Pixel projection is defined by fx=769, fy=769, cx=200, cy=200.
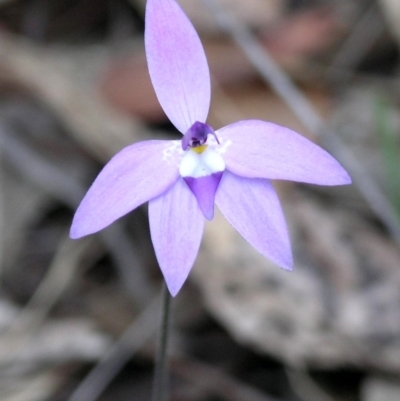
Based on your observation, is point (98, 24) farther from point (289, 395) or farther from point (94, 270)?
point (289, 395)

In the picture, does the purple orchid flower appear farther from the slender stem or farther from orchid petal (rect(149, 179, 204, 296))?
the slender stem

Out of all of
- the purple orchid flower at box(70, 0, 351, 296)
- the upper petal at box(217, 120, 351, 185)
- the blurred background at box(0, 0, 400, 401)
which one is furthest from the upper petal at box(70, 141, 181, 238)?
the blurred background at box(0, 0, 400, 401)

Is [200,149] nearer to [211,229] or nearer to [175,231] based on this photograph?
[175,231]

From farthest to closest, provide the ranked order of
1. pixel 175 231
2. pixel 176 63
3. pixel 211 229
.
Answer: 1. pixel 211 229
2. pixel 176 63
3. pixel 175 231

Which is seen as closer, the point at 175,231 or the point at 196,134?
the point at 175,231

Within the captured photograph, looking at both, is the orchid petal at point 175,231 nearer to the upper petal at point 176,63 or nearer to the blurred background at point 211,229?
the upper petal at point 176,63

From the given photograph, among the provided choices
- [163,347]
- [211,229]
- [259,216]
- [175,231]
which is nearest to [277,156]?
[259,216]

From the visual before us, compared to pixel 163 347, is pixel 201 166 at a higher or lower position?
higher

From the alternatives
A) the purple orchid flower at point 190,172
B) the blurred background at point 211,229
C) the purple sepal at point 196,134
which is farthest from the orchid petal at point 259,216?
the blurred background at point 211,229
